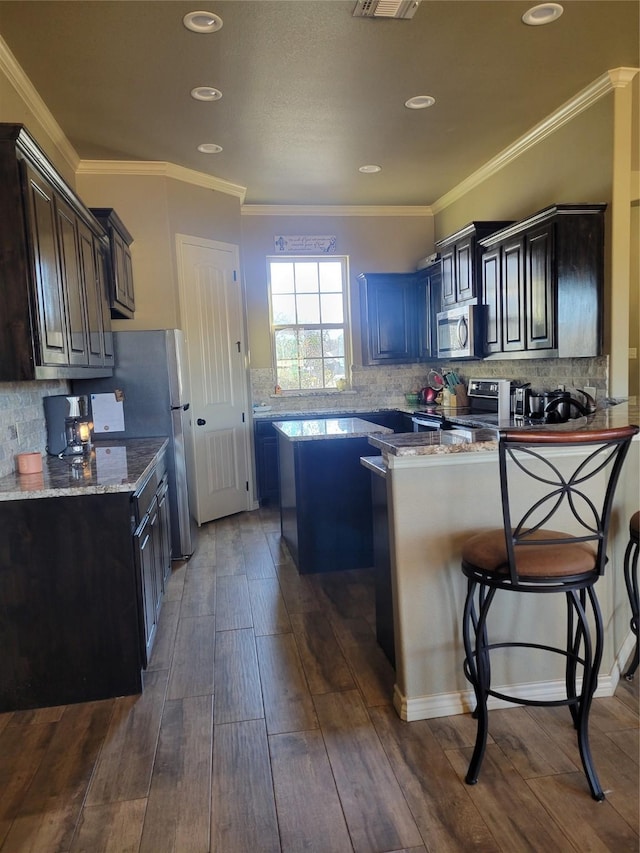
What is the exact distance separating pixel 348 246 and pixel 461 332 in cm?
193

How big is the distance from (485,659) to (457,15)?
9.39 ft

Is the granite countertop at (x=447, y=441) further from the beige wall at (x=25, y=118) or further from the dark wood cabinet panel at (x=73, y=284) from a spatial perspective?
the beige wall at (x=25, y=118)

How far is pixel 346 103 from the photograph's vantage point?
3566 mm

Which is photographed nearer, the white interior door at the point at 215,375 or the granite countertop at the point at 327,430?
the granite countertop at the point at 327,430

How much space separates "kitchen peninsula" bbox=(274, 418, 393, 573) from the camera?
11.9 feet

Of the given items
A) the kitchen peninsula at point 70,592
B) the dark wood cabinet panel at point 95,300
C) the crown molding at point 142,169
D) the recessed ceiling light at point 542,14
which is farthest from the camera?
the crown molding at point 142,169

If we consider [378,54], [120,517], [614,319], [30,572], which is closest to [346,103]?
[378,54]

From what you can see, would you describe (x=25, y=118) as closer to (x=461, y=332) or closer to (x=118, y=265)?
(x=118, y=265)

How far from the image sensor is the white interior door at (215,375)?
4.84m

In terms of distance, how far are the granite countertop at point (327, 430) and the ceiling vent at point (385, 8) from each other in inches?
81.3

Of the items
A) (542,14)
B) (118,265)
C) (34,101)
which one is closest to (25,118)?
(34,101)

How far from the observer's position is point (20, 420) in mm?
2869

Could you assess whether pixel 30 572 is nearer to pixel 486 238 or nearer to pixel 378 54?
pixel 378 54

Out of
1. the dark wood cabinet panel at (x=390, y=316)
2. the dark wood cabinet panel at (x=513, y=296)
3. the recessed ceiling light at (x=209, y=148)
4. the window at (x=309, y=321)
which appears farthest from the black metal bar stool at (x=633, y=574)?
the window at (x=309, y=321)
